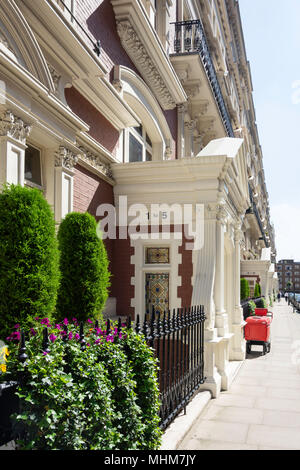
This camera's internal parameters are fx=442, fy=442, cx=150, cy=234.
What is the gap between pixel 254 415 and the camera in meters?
6.95

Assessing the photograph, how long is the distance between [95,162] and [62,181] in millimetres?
1754

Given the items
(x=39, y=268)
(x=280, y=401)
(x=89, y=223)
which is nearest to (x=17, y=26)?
(x=89, y=223)

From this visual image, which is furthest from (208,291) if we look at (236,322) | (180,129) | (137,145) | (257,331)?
(180,129)

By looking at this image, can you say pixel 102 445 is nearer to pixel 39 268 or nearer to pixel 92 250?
pixel 39 268

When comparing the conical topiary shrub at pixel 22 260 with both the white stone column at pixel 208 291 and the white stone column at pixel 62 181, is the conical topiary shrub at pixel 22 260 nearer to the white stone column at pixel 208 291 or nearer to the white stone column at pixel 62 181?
the white stone column at pixel 62 181

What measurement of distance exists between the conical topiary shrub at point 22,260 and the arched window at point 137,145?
6107mm

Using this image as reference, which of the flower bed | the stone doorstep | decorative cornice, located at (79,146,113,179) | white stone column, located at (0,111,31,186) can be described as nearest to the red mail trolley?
the stone doorstep

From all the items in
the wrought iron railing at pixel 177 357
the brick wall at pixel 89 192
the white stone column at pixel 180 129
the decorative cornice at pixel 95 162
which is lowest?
the wrought iron railing at pixel 177 357

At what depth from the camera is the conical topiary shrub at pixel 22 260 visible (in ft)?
13.3

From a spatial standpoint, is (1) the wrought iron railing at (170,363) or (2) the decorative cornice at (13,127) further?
(2) the decorative cornice at (13,127)

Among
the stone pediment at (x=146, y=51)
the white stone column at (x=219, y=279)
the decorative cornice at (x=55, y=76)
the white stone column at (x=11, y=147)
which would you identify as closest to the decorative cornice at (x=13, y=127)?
the white stone column at (x=11, y=147)

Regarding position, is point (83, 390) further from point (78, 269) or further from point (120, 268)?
point (120, 268)

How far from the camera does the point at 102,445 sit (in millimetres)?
3193
